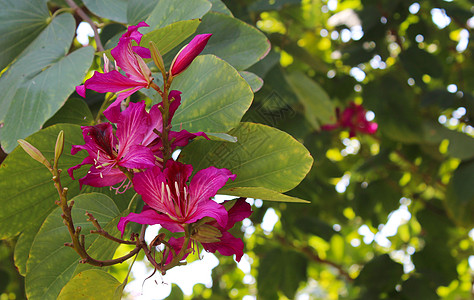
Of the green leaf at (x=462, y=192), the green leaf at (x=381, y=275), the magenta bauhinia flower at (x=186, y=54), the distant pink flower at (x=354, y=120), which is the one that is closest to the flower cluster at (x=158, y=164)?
the magenta bauhinia flower at (x=186, y=54)

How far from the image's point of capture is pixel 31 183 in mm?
521

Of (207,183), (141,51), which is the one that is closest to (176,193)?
(207,183)

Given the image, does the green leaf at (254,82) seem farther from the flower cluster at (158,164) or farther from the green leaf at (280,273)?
the green leaf at (280,273)

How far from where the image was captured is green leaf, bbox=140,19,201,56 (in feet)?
1.65

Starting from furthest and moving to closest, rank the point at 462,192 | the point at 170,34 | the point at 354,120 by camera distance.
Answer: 1. the point at 354,120
2. the point at 462,192
3. the point at 170,34

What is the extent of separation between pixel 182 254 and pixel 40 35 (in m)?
0.48

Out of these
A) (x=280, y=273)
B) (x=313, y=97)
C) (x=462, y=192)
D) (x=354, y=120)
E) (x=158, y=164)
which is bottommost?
(x=280, y=273)

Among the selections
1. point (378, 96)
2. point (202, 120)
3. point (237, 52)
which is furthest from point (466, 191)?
point (202, 120)

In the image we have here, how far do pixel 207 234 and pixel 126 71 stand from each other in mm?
167

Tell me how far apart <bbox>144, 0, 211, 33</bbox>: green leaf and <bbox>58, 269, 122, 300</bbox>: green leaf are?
0.29 m

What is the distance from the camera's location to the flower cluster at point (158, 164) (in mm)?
408

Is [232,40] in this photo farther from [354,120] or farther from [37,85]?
[354,120]

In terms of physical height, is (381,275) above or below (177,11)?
A: below

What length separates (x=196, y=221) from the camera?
42 cm
